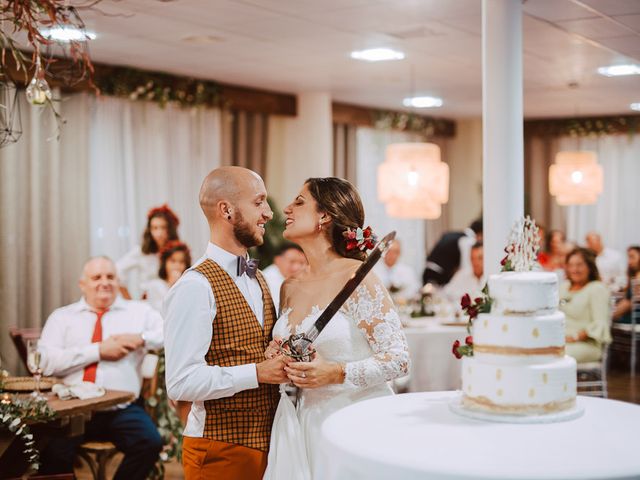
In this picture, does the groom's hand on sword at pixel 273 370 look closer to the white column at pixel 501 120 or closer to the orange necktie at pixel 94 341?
the white column at pixel 501 120

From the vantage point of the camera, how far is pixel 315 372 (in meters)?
3.04

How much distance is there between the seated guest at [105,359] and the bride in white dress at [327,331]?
1754mm

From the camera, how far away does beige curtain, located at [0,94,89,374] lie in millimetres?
7277

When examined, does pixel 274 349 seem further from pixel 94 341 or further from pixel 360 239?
pixel 94 341

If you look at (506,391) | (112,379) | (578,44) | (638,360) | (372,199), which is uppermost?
(578,44)

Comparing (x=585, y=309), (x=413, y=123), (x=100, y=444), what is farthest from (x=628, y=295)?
(x=100, y=444)

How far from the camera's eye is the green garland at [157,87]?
8.00 m

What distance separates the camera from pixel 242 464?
3.09m

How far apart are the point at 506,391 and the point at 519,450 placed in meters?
0.29

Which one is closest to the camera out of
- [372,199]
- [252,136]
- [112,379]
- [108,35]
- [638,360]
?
[112,379]

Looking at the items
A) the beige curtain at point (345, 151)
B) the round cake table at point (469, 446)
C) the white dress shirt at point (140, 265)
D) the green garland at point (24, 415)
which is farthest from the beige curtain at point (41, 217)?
the round cake table at point (469, 446)

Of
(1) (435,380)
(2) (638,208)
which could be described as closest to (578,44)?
(1) (435,380)

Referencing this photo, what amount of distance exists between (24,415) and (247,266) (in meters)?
1.36

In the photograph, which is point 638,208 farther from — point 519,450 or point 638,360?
point 519,450
